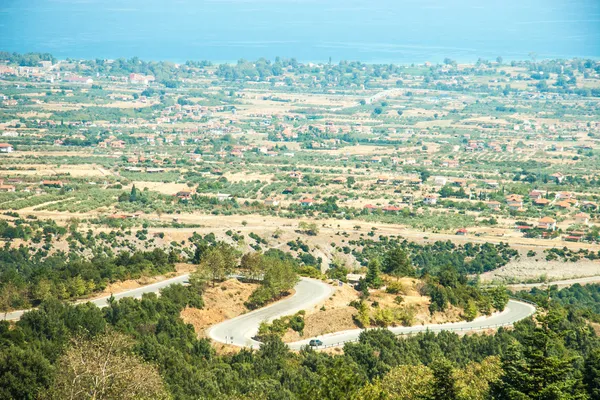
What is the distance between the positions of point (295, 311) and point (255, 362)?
6.30 meters

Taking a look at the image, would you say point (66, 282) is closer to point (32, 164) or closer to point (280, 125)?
point (32, 164)

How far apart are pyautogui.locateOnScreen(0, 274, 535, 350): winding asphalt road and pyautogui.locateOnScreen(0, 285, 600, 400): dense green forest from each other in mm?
1162

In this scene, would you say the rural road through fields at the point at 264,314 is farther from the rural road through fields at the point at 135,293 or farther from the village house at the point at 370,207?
the village house at the point at 370,207

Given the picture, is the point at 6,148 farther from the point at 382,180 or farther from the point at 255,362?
the point at 255,362

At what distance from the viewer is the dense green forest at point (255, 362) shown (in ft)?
62.3

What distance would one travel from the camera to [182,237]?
48.9m

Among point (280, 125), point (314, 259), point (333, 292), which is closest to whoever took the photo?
point (333, 292)

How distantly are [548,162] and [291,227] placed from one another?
38.6 m

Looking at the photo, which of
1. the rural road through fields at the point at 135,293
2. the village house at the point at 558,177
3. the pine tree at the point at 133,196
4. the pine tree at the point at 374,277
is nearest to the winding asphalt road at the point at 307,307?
the pine tree at the point at 374,277

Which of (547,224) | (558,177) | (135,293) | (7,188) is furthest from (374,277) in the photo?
(558,177)

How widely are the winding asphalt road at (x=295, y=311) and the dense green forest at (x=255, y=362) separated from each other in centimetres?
116

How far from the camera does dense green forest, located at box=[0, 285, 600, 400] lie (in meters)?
19.0

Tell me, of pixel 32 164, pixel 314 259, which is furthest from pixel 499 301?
pixel 32 164

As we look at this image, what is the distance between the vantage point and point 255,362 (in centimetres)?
2561
